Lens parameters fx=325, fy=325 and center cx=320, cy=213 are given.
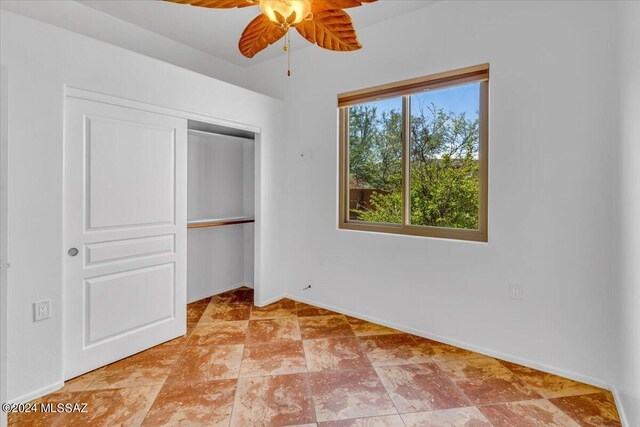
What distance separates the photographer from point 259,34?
1.75 m

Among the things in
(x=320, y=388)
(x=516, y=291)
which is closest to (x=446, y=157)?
(x=516, y=291)

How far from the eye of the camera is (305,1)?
1.37 meters

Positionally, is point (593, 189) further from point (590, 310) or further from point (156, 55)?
point (156, 55)

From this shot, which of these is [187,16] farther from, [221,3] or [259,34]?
[221,3]

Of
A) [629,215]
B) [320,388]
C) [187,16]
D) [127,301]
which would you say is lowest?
[320,388]

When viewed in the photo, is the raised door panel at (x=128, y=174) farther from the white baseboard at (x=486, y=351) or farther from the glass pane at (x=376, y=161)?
the white baseboard at (x=486, y=351)

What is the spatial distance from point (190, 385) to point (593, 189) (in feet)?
9.52

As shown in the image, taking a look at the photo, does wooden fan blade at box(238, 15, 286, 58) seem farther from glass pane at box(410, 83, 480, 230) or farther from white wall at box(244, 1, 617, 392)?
glass pane at box(410, 83, 480, 230)

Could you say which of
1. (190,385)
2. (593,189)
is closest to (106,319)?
(190,385)

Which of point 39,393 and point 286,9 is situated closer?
point 286,9

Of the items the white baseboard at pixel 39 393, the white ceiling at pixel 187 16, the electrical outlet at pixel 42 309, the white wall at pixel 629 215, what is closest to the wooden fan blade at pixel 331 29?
the white ceiling at pixel 187 16

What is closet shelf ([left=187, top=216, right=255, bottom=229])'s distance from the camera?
11.2 ft

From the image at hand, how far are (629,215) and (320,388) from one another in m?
2.06

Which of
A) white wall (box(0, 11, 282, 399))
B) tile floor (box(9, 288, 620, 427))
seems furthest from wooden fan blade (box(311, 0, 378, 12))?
tile floor (box(9, 288, 620, 427))
